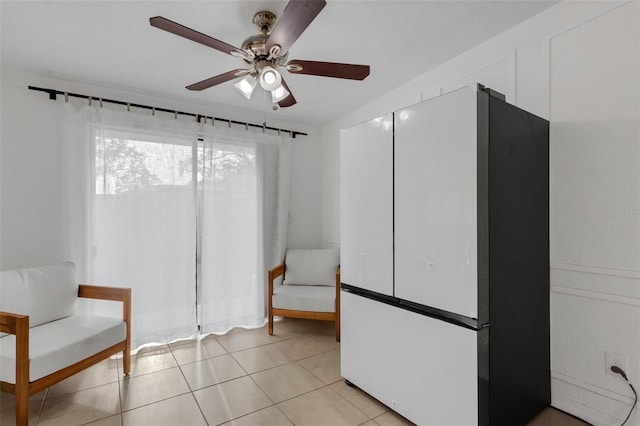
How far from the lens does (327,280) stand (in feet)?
11.9

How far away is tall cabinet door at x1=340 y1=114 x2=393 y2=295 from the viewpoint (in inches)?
80.1

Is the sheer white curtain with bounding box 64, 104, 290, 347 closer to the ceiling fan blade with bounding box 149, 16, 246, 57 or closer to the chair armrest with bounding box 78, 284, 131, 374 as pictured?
the chair armrest with bounding box 78, 284, 131, 374

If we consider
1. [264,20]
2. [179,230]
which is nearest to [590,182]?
[264,20]

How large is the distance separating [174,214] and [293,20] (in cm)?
241

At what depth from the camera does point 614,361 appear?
170 cm

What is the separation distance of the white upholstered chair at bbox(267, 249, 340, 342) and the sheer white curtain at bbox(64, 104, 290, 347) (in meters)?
0.26

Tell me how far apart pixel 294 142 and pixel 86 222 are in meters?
2.41

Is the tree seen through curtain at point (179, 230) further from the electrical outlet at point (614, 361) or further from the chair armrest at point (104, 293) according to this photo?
the electrical outlet at point (614, 361)

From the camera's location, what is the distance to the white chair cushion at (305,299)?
3.16 m

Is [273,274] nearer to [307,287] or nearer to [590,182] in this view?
[307,287]

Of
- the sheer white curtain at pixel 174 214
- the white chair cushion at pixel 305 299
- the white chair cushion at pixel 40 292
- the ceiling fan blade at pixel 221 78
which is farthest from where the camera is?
the white chair cushion at pixel 305 299

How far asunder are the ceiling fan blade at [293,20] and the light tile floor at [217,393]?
7.12ft

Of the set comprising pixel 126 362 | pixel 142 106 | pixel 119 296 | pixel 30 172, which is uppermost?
pixel 142 106

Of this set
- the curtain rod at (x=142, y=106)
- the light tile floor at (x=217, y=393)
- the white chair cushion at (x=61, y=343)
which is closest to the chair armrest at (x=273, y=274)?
the light tile floor at (x=217, y=393)
